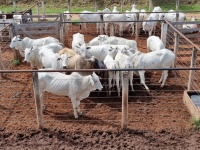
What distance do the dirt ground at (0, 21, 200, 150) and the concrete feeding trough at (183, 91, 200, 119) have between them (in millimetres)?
177

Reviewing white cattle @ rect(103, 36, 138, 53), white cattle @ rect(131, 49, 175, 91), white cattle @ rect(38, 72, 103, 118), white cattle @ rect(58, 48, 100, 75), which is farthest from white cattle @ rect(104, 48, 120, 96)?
white cattle @ rect(103, 36, 138, 53)

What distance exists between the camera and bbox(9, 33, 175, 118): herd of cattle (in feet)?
24.3

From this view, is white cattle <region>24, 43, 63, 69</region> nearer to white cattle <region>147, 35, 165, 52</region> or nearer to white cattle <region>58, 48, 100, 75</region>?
white cattle <region>58, 48, 100, 75</region>

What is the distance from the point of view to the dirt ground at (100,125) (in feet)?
20.7

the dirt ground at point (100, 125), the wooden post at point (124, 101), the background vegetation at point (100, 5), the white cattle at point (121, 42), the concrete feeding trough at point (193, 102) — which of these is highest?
the background vegetation at point (100, 5)

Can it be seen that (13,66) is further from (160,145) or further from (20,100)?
(160,145)

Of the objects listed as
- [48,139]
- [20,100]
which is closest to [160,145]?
[48,139]

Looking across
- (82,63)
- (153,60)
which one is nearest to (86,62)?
(82,63)

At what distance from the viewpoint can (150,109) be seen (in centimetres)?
791

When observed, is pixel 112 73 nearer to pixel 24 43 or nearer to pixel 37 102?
pixel 37 102

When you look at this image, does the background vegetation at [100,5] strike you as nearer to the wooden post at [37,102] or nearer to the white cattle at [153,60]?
the white cattle at [153,60]

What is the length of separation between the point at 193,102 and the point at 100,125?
2630mm

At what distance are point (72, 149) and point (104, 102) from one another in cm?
253

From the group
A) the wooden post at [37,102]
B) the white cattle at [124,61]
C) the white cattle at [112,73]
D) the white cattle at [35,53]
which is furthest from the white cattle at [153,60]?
the wooden post at [37,102]
